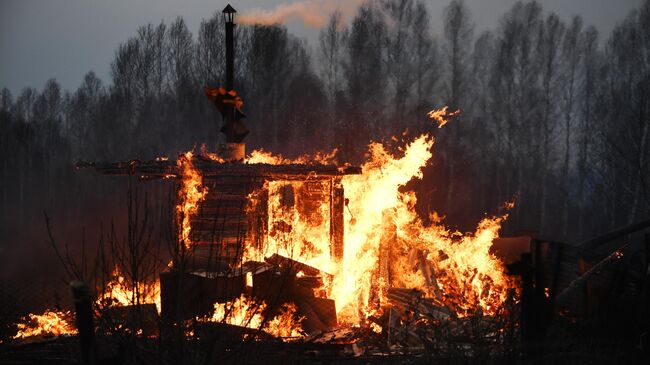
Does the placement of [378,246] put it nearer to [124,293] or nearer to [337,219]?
[337,219]

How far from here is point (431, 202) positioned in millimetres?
30406

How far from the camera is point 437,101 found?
3194 centimetres

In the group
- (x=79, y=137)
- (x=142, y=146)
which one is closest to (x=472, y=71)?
(x=142, y=146)

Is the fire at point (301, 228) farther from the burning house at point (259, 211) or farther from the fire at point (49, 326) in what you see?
the fire at point (49, 326)

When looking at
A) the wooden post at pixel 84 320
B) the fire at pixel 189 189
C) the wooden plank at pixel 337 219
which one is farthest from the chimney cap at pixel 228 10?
the wooden post at pixel 84 320

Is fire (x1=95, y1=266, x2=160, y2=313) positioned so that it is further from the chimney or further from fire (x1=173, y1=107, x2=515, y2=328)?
the chimney

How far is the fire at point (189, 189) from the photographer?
1206 centimetres

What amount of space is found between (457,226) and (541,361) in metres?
25.2

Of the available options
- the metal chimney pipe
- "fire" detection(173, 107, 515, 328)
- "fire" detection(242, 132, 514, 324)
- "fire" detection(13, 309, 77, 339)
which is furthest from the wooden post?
the metal chimney pipe

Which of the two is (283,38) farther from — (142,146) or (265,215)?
(265,215)

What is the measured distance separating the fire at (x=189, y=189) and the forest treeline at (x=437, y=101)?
679 inches

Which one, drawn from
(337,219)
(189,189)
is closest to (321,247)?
(337,219)

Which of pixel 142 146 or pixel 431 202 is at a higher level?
pixel 142 146

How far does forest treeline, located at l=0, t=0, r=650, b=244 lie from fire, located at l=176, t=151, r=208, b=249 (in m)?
17.2
